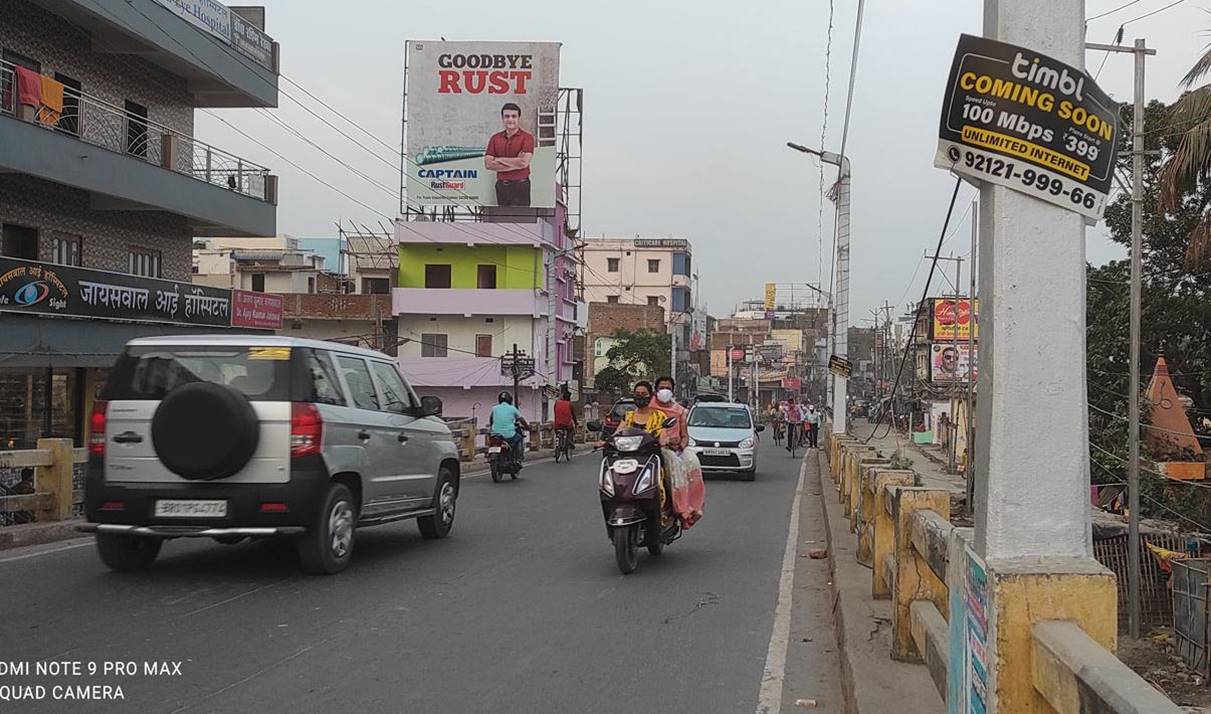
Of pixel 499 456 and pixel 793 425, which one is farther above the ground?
pixel 499 456

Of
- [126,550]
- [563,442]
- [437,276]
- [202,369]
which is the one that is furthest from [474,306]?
[202,369]

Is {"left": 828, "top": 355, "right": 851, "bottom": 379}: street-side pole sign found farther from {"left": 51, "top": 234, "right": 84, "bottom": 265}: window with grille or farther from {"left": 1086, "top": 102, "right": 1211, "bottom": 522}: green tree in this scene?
{"left": 51, "top": 234, "right": 84, "bottom": 265}: window with grille

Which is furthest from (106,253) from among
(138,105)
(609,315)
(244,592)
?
(609,315)

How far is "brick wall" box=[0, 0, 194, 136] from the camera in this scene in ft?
66.3

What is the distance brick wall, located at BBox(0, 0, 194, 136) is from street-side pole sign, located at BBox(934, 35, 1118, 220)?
21202 millimetres

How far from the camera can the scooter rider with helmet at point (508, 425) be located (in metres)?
20.2

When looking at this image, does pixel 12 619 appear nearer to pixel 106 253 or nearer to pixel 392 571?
pixel 392 571

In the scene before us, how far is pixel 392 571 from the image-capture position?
964 centimetres

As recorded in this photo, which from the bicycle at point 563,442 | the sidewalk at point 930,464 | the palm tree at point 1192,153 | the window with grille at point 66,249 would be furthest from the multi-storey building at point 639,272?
the palm tree at point 1192,153

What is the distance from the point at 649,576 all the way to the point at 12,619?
5.15 meters

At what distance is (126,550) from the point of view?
8.98 metres

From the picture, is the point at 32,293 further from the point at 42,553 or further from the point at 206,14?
the point at 42,553

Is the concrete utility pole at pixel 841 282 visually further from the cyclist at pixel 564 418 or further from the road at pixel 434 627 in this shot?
the road at pixel 434 627

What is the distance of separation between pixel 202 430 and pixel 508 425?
1212 cm
